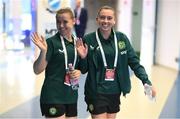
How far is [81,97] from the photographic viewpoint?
5.94m

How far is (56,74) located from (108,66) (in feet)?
1.48

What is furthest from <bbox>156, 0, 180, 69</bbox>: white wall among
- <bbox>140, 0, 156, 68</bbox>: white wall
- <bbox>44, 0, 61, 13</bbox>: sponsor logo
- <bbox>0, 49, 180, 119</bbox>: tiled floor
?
<bbox>44, 0, 61, 13</bbox>: sponsor logo

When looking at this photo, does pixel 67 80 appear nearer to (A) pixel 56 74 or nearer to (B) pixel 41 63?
(A) pixel 56 74

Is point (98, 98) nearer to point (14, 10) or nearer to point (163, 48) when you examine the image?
point (163, 48)

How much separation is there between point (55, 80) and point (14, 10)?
11.1 meters

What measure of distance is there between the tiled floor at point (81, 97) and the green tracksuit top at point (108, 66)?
6.38ft

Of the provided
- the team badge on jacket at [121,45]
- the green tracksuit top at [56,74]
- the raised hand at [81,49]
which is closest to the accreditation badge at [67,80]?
the green tracksuit top at [56,74]

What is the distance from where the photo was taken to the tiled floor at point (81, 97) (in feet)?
17.3

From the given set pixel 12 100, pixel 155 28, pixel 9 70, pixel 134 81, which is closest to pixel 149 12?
pixel 155 28

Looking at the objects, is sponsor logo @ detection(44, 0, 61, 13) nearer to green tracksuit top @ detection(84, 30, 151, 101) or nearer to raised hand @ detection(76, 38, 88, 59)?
green tracksuit top @ detection(84, 30, 151, 101)

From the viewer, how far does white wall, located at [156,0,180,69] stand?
927cm

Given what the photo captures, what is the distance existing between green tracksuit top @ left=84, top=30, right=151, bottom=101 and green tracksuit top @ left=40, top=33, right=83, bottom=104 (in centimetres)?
20

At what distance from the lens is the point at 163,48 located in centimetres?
994

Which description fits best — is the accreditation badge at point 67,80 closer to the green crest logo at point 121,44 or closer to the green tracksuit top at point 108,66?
the green tracksuit top at point 108,66
